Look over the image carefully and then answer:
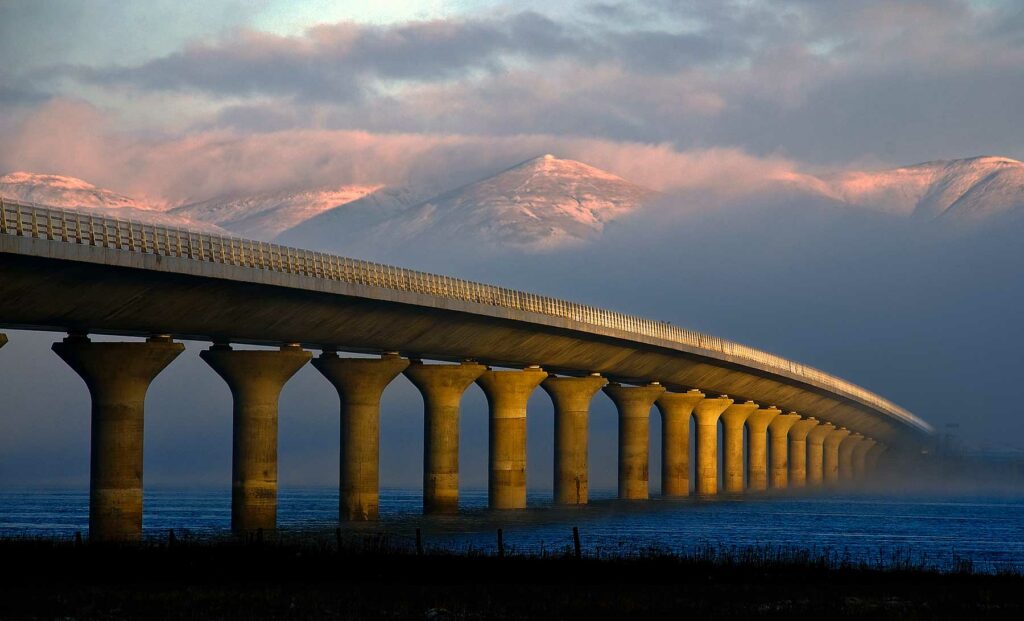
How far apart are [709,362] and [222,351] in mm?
60328

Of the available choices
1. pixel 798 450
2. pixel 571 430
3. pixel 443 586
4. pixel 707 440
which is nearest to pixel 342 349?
pixel 571 430

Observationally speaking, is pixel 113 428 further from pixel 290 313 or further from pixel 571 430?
pixel 571 430

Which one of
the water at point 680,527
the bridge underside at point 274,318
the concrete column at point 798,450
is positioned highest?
the bridge underside at point 274,318

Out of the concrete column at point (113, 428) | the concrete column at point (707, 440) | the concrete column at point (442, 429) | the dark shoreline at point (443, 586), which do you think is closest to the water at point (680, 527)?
the concrete column at point (442, 429)

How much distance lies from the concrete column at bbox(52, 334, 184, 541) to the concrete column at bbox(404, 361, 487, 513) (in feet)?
101

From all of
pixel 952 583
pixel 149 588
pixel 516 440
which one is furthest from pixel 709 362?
pixel 149 588

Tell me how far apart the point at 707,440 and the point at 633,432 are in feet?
74.8

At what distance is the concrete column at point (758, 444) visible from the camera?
550 feet

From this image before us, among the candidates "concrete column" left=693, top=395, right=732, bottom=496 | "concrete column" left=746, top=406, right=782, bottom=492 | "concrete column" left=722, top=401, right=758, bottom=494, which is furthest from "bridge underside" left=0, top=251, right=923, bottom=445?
"concrete column" left=746, top=406, right=782, bottom=492

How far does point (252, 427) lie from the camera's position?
250 ft

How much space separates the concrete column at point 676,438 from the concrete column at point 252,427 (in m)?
62.7

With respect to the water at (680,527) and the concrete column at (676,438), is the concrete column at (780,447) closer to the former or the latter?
the concrete column at (676,438)

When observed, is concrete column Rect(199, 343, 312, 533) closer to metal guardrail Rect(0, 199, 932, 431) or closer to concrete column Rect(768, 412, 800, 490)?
metal guardrail Rect(0, 199, 932, 431)

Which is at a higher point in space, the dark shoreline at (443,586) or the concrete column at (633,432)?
the concrete column at (633,432)
